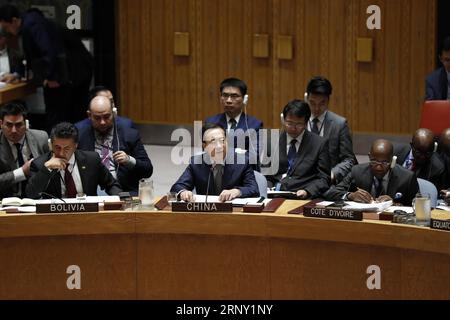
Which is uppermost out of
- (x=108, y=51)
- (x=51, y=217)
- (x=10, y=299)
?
(x=108, y=51)

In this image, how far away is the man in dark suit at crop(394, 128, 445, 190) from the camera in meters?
7.41

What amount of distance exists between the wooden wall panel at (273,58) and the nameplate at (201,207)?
4.78 m

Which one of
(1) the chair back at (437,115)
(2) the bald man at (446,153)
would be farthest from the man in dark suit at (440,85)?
(2) the bald man at (446,153)

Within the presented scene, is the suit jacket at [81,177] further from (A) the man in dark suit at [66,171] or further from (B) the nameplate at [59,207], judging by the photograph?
(B) the nameplate at [59,207]

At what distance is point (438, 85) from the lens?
927 cm

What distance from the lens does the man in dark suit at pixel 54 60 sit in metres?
10.1

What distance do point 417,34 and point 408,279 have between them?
496 centimetres

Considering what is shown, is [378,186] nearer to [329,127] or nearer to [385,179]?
[385,179]

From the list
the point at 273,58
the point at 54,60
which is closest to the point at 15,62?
the point at 54,60

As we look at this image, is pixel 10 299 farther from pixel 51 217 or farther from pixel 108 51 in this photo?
pixel 108 51

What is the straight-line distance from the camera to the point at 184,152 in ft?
36.6

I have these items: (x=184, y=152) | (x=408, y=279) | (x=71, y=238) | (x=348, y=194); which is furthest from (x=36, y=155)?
(x=184, y=152)

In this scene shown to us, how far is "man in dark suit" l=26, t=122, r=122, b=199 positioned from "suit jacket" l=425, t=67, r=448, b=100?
3.33 metres

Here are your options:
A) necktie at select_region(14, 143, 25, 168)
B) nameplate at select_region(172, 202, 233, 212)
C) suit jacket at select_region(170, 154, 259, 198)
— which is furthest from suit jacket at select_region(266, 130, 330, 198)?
necktie at select_region(14, 143, 25, 168)
